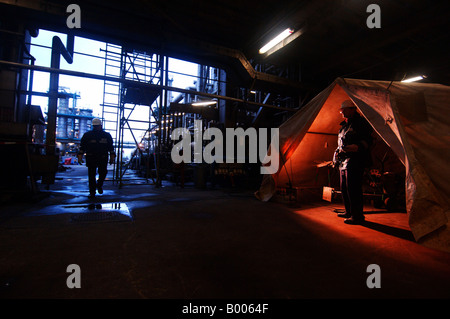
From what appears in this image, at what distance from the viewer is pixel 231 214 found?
150 inches

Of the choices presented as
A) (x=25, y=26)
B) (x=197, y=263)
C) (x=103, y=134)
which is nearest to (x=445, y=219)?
(x=197, y=263)

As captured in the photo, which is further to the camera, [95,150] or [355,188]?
[95,150]

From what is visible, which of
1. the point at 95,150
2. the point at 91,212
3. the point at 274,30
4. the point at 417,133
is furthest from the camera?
the point at 274,30

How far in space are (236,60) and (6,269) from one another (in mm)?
7846

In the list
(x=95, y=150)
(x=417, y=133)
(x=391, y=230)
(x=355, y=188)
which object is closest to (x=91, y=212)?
(x=95, y=150)

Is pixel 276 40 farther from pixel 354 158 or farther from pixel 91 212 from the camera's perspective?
pixel 91 212

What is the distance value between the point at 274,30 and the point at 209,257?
6969mm

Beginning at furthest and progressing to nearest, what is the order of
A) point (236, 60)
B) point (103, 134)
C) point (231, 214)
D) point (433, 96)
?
1. point (236, 60)
2. point (103, 134)
3. point (231, 214)
4. point (433, 96)

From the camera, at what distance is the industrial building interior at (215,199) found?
65.3 inches

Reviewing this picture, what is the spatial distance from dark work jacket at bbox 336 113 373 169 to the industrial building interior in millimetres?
1035

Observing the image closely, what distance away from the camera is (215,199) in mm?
5367

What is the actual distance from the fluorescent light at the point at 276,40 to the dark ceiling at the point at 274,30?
18 cm

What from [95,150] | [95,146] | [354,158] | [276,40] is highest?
[276,40]
